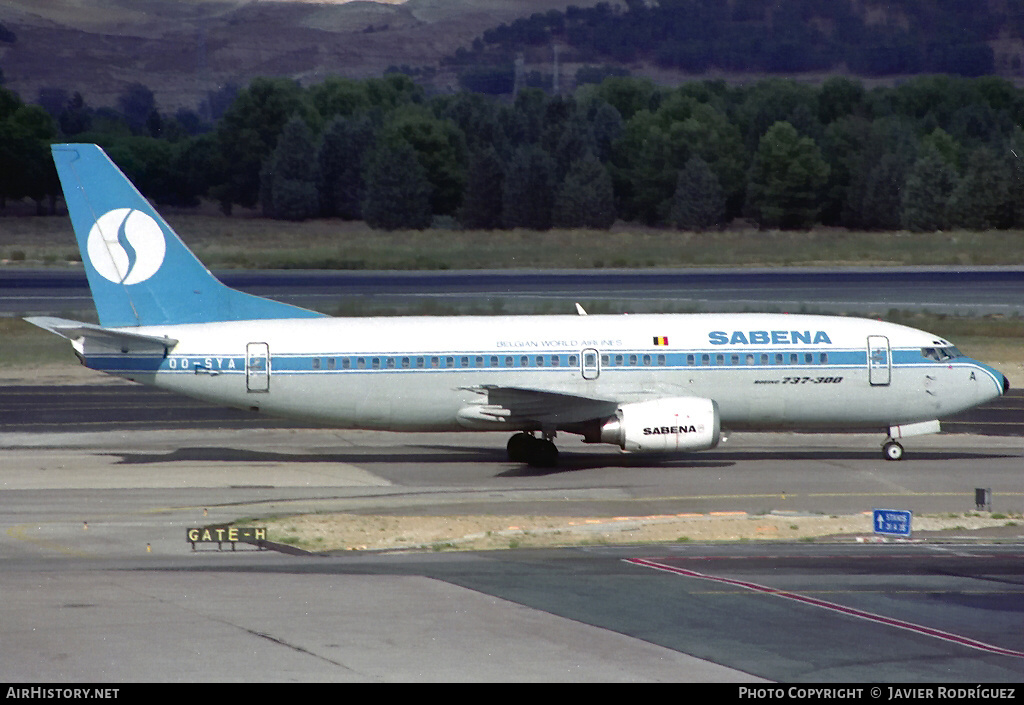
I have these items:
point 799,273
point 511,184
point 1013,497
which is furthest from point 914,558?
point 511,184

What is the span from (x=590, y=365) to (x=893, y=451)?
8.86 m

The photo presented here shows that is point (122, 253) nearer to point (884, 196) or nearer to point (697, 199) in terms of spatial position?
point (697, 199)

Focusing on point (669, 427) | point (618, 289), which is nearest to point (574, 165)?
point (618, 289)

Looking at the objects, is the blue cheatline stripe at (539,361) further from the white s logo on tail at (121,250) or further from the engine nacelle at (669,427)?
the white s logo on tail at (121,250)

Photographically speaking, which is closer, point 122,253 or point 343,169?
point 122,253

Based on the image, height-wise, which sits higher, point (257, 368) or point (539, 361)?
point (539, 361)

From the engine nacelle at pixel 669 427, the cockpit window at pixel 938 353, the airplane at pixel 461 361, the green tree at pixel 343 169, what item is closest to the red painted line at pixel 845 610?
the engine nacelle at pixel 669 427

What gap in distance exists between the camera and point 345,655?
17.0m

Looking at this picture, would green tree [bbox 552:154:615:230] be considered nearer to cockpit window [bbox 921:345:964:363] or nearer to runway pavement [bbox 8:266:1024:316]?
runway pavement [bbox 8:266:1024:316]

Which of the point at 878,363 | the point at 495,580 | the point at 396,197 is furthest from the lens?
the point at 396,197

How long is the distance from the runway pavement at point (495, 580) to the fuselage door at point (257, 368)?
2.39 meters

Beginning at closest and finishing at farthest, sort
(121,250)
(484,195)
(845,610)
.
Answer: (845,610) → (121,250) → (484,195)

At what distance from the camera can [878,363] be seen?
3781cm

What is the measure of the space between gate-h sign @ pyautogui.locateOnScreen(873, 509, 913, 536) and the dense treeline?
367 feet
